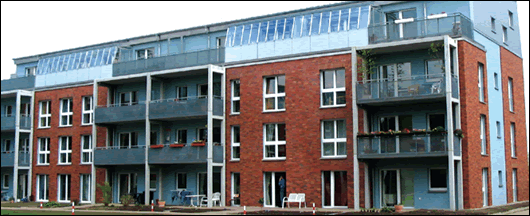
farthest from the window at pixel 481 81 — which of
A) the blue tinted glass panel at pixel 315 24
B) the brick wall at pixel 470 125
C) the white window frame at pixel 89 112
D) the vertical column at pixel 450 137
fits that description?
the white window frame at pixel 89 112

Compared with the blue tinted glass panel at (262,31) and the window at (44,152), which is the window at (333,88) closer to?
the blue tinted glass panel at (262,31)

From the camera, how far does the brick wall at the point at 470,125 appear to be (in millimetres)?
25859

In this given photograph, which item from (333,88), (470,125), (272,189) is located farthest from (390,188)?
(272,189)

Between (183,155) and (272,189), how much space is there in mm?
5098

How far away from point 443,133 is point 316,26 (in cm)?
882

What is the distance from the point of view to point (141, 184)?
117 feet

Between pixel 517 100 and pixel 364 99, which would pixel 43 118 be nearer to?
pixel 364 99

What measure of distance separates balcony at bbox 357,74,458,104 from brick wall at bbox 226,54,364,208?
5.77 feet

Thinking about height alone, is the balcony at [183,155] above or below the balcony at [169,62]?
below

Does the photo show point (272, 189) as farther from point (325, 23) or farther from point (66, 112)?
point (66, 112)

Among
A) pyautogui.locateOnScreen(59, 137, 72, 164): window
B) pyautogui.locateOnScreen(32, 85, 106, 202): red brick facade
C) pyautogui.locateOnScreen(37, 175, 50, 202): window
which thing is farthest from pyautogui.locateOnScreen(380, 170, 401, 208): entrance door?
pyautogui.locateOnScreen(37, 175, 50, 202): window

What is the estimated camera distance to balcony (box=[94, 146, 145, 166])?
3406 centimetres

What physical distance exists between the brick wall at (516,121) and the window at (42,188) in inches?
1068

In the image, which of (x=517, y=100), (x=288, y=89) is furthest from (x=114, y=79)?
(x=517, y=100)
